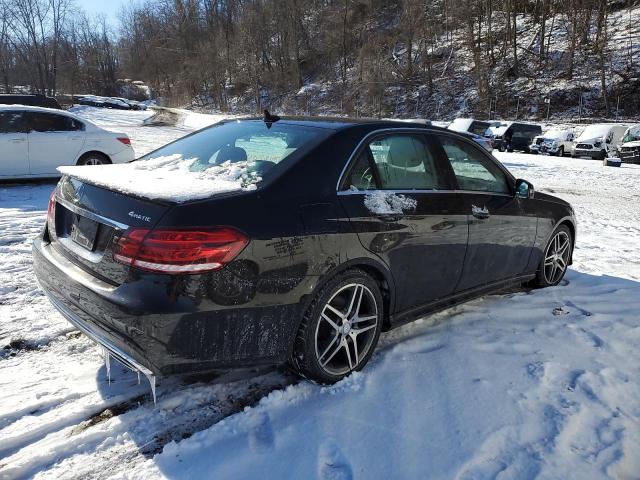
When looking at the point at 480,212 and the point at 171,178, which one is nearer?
the point at 171,178

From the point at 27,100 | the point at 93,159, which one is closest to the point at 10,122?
the point at 93,159

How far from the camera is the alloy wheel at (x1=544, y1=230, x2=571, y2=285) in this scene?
5055 mm

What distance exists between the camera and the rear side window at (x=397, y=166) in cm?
333

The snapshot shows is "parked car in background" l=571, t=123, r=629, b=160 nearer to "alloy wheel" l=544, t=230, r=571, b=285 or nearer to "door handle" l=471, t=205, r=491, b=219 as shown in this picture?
"alloy wheel" l=544, t=230, r=571, b=285

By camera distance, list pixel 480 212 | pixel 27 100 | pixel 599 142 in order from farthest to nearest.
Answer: pixel 599 142
pixel 27 100
pixel 480 212

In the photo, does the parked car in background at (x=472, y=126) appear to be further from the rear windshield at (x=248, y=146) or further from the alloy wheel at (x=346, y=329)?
the alloy wheel at (x=346, y=329)

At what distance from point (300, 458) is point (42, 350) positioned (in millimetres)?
2027

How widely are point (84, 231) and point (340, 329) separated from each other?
158cm

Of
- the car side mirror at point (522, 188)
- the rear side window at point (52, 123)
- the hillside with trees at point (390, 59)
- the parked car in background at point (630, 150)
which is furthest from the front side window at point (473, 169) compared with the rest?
the hillside with trees at point (390, 59)

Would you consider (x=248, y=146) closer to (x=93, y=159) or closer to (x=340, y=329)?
(x=340, y=329)

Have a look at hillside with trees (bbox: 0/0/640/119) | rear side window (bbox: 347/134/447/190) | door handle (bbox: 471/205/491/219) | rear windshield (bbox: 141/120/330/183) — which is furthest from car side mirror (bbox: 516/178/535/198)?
hillside with trees (bbox: 0/0/640/119)

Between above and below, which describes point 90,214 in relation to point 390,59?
below

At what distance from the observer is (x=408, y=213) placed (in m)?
3.45

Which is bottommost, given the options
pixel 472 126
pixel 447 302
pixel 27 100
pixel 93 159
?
pixel 447 302
